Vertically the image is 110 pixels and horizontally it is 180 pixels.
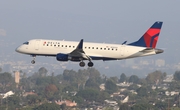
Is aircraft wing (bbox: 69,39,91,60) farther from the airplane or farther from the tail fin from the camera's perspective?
the tail fin

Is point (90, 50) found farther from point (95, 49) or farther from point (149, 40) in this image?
point (149, 40)

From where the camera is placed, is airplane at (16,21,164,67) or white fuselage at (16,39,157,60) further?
white fuselage at (16,39,157,60)

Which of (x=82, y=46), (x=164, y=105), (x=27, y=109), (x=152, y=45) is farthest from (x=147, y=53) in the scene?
(x=164, y=105)

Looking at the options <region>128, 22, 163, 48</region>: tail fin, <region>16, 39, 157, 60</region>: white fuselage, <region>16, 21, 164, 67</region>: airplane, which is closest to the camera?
<region>16, 21, 164, 67</region>: airplane

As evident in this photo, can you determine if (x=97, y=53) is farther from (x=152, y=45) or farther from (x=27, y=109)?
(x=27, y=109)

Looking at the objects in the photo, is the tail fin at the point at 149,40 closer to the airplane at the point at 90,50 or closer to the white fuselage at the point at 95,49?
the airplane at the point at 90,50

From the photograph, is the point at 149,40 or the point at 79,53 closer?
the point at 79,53

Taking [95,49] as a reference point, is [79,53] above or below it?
below

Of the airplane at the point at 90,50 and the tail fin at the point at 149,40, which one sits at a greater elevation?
the tail fin at the point at 149,40

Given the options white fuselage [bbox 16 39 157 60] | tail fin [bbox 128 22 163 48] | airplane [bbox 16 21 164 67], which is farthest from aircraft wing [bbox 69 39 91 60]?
tail fin [bbox 128 22 163 48]

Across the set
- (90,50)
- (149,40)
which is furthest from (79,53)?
(149,40)

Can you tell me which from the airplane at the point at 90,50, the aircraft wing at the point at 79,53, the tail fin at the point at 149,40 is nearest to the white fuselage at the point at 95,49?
the airplane at the point at 90,50

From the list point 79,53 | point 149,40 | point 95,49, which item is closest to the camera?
point 79,53

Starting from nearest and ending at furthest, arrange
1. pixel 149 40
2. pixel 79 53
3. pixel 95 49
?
pixel 79 53 < pixel 95 49 < pixel 149 40
